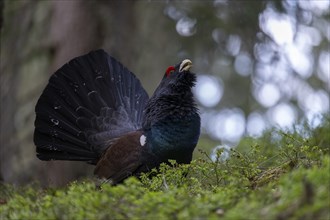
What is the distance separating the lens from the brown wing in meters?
5.19

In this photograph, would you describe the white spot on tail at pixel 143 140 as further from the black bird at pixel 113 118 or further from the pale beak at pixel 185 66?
the pale beak at pixel 185 66

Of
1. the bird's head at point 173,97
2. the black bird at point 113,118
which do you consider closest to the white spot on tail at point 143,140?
the black bird at point 113,118

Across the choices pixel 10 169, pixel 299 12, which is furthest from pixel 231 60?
pixel 10 169

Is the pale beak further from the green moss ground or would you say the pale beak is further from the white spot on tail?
the green moss ground

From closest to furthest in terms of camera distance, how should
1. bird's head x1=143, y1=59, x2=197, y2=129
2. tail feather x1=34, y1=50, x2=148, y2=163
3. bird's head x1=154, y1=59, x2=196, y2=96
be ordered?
bird's head x1=143, y1=59, x2=197, y2=129 < bird's head x1=154, y1=59, x2=196, y2=96 < tail feather x1=34, y1=50, x2=148, y2=163

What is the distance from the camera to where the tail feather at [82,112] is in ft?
19.1

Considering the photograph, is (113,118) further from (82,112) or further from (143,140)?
(143,140)

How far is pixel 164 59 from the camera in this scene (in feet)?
38.2

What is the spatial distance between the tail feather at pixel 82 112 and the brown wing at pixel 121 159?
0.36 m

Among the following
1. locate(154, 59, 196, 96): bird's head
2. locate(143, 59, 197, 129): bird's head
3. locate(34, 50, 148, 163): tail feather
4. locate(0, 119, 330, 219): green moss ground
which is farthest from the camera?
locate(34, 50, 148, 163): tail feather

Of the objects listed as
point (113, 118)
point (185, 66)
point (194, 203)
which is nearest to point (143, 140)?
point (185, 66)

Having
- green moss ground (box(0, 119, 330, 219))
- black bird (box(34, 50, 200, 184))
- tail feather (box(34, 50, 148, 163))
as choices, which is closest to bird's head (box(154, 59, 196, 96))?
black bird (box(34, 50, 200, 184))

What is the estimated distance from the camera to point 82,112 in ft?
19.5

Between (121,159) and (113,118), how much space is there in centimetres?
84
